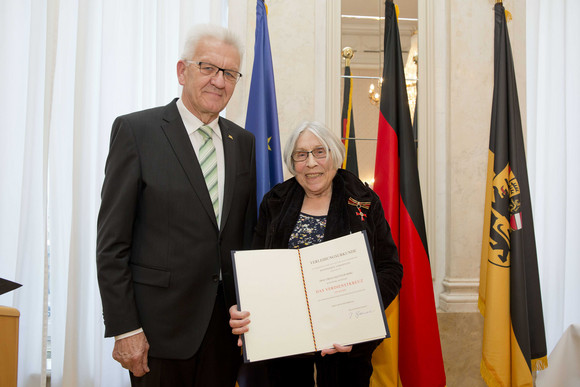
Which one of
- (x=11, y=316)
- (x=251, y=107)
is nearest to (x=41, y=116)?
(x=251, y=107)

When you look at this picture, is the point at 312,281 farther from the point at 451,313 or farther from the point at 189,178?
the point at 451,313

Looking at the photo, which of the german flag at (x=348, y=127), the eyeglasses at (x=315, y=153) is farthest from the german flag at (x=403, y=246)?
the eyeglasses at (x=315, y=153)

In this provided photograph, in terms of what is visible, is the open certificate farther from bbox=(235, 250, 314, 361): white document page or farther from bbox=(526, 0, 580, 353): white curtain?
bbox=(526, 0, 580, 353): white curtain

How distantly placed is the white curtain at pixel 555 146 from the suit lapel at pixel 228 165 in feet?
8.16

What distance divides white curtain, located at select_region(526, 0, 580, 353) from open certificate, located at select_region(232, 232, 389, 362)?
2284 mm

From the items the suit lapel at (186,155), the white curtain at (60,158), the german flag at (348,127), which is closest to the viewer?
the suit lapel at (186,155)

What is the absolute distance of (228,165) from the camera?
1.76m

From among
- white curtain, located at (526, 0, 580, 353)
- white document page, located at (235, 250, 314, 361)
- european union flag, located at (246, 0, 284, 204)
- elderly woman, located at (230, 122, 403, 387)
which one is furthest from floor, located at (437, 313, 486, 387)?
white document page, located at (235, 250, 314, 361)

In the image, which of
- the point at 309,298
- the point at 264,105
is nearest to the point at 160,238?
the point at 309,298

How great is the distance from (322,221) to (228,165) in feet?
1.64

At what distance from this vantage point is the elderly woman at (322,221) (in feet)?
5.81

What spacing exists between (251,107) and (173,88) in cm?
62

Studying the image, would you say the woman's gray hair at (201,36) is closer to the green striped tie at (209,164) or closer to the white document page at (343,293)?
the green striped tie at (209,164)

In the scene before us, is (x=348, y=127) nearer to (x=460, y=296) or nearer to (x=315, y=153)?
(x=315, y=153)
